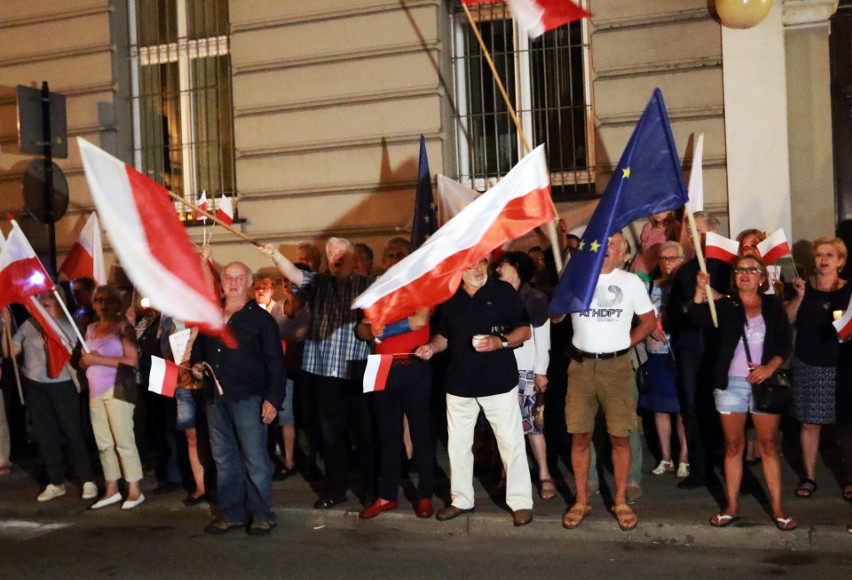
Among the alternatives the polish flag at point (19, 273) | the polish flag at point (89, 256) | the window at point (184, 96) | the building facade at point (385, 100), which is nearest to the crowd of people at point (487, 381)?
the polish flag at point (19, 273)

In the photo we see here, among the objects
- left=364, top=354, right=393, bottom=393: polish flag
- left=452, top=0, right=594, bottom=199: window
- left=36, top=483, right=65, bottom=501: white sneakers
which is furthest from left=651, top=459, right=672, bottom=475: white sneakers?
left=36, top=483, right=65, bottom=501: white sneakers

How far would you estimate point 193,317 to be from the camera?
23.4ft

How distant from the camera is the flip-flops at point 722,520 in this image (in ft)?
24.9

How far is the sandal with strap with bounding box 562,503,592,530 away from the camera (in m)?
7.94

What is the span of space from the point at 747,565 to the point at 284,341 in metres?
4.89

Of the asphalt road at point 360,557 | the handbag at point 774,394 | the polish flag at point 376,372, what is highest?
the polish flag at point 376,372

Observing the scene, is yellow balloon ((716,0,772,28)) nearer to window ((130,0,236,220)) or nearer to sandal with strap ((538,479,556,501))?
sandal with strap ((538,479,556,501))

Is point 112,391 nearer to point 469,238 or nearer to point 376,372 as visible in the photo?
point 376,372

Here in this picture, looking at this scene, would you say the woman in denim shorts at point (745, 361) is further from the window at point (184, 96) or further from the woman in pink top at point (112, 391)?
the window at point (184, 96)

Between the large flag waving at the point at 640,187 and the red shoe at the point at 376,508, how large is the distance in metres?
2.11

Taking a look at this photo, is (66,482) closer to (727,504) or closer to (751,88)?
(727,504)

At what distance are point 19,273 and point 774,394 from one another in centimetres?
635

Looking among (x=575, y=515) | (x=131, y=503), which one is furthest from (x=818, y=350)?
(x=131, y=503)

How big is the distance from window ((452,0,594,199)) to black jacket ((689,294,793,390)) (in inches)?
174
